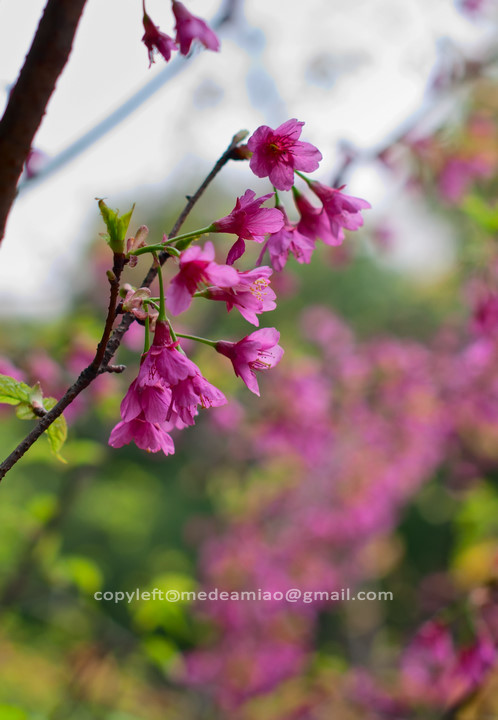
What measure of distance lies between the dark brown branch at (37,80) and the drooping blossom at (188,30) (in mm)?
277

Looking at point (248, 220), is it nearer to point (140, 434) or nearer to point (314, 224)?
point (314, 224)

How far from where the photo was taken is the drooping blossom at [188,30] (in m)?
0.79

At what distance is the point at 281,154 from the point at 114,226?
10.5 inches

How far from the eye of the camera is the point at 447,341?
5242 millimetres

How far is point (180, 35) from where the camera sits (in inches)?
31.4

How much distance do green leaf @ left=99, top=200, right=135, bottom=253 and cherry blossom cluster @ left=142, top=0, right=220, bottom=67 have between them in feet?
1.11

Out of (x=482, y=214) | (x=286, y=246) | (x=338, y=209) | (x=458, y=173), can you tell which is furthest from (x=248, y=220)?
(x=458, y=173)

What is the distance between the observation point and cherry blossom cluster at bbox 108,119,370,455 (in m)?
0.60

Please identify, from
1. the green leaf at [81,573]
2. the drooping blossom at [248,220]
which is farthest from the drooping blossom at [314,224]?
the green leaf at [81,573]

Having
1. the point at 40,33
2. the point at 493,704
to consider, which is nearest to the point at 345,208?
the point at 40,33

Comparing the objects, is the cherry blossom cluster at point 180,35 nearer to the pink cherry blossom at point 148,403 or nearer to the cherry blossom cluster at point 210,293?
the cherry blossom cluster at point 210,293

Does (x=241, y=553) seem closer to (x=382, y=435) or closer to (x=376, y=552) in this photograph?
(x=382, y=435)

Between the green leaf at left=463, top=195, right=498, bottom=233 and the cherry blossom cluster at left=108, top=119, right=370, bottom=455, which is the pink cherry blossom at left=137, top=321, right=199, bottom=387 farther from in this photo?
the green leaf at left=463, top=195, right=498, bottom=233

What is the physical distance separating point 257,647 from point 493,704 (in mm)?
1903
